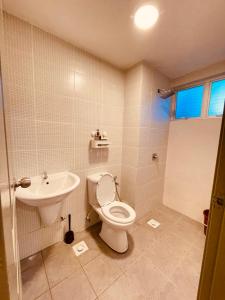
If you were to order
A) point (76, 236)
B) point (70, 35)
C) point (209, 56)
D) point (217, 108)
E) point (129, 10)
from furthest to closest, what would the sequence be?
point (217, 108) → point (76, 236) → point (209, 56) → point (70, 35) → point (129, 10)

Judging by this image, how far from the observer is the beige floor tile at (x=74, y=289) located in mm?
1076

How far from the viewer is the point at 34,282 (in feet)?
3.82

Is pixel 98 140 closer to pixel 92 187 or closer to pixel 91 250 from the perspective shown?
pixel 92 187

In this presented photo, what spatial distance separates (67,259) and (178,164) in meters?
2.03

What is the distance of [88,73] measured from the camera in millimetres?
1599

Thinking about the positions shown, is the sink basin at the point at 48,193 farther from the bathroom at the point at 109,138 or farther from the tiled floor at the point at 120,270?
the tiled floor at the point at 120,270

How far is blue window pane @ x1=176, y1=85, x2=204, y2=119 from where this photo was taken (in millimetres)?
1997

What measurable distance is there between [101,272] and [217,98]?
2540 mm

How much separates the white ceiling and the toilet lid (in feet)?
5.05

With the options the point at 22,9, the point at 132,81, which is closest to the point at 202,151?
the point at 132,81

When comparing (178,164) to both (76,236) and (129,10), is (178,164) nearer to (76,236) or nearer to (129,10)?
(76,236)

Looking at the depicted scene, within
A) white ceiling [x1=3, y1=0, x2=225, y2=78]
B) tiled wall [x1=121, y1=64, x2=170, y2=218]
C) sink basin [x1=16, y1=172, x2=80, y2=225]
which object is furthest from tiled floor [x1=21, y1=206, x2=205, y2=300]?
white ceiling [x1=3, y1=0, x2=225, y2=78]

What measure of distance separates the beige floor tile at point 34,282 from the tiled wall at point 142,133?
1.27 meters

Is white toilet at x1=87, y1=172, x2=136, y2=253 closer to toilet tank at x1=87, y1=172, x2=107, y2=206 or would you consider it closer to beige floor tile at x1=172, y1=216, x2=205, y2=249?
toilet tank at x1=87, y1=172, x2=107, y2=206
